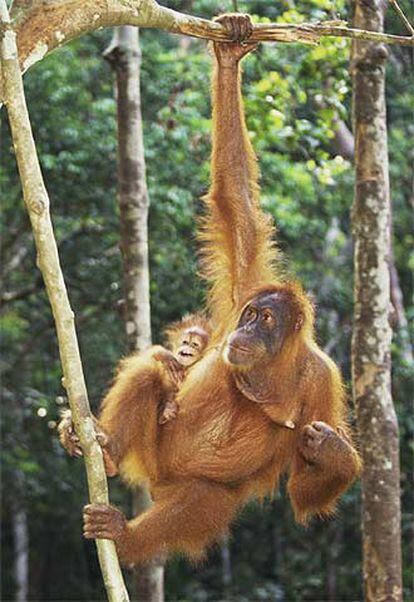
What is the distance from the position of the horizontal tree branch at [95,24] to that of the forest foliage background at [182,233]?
1.76 metres

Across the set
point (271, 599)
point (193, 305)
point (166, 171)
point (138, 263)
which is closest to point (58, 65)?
point (166, 171)

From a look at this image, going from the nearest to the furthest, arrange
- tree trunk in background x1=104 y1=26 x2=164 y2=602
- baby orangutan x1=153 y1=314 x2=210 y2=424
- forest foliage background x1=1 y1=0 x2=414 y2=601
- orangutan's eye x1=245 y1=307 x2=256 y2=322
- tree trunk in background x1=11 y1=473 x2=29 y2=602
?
1. orangutan's eye x1=245 y1=307 x2=256 y2=322
2. baby orangutan x1=153 y1=314 x2=210 y2=424
3. tree trunk in background x1=104 y1=26 x2=164 y2=602
4. forest foliage background x1=1 y1=0 x2=414 y2=601
5. tree trunk in background x1=11 y1=473 x2=29 y2=602

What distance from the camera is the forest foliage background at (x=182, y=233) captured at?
7660mm

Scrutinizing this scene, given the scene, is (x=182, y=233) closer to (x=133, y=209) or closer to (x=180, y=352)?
(x=133, y=209)

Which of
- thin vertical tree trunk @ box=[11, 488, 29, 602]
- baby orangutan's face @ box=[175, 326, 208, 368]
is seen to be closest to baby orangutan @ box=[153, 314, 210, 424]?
baby orangutan's face @ box=[175, 326, 208, 368]

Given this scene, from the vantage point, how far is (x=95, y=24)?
3434 millimetres

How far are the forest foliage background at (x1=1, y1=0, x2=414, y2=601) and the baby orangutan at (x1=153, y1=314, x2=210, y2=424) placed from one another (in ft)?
4.26

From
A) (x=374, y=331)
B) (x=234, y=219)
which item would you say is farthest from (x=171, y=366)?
(x=374, y=331)

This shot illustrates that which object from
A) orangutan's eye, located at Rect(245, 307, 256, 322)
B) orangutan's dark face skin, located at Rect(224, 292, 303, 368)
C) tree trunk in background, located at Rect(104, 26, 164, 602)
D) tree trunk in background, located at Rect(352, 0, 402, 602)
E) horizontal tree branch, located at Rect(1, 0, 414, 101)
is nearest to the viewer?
horizontal tree branch, located at Rect(1, 0, 414, 101)

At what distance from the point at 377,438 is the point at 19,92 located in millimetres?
2844

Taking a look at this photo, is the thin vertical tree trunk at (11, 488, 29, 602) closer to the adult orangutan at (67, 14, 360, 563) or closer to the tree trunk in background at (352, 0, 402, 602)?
the tree trunk in background at (352, 0, 402, 602)

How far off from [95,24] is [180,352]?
2129 mm

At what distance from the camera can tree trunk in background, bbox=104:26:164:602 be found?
6168mm

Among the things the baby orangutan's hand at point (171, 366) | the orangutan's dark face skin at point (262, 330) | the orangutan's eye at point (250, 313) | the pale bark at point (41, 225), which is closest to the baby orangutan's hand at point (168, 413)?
the baby orangutan's hand at point (171, 366)
